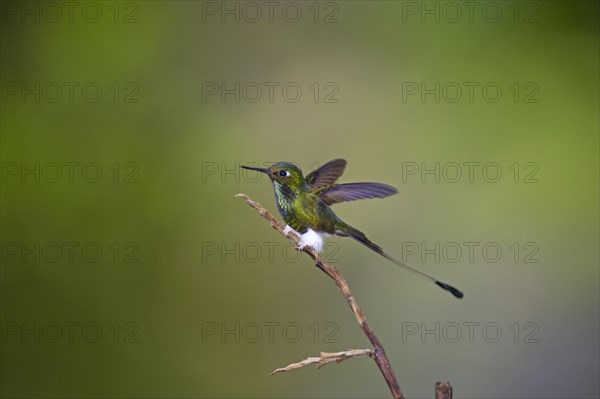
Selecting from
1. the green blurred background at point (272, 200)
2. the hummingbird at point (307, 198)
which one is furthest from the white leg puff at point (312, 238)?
the green blurred background at point (272, 200)

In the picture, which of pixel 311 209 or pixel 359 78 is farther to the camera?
pixel 359 78

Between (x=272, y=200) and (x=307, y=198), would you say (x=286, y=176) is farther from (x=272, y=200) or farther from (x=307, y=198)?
(x=272, y=200)

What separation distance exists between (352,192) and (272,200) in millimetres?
643

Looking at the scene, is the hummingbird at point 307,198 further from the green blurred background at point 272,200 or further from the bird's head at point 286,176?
the green blurred background at point 272,200

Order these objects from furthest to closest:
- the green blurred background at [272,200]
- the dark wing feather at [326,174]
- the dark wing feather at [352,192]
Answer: the green blurred background at [272,200]
the dark wing feather at [326,174]
the dark wing feather at [352,192]

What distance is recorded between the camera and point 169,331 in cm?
230

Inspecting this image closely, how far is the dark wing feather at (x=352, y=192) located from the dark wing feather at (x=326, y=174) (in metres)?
0.05

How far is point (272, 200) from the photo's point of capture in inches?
89.5

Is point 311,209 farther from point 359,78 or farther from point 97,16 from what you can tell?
point 97,16

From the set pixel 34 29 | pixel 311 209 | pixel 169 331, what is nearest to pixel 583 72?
pixel 311 209

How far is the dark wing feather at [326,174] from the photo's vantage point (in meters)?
1.76

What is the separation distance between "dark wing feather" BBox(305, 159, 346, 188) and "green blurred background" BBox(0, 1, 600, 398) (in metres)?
0.50

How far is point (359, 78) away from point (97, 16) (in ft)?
3.33

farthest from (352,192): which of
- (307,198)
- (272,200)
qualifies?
(272,200)
